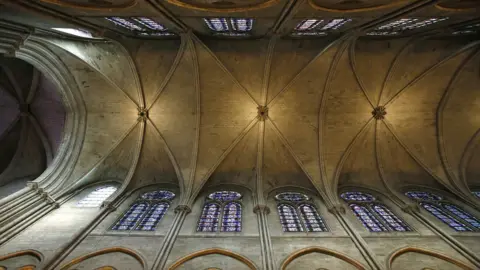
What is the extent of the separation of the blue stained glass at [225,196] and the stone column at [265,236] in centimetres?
187

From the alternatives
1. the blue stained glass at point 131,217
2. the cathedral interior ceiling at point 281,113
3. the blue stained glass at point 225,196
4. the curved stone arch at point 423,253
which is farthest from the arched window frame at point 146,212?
the curved stone arch at point 423,253

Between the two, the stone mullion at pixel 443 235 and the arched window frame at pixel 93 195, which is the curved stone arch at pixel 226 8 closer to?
the arched window frame at pixel 93 195

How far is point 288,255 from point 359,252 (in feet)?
7.28

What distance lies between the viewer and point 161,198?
12203 mm

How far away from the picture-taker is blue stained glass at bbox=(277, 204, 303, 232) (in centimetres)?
967

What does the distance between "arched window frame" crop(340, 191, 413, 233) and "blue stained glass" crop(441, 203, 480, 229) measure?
230cm

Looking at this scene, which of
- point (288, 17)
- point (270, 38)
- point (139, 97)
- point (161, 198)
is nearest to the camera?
point (288, 17)

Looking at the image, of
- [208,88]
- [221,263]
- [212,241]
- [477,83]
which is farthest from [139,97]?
[477,83]

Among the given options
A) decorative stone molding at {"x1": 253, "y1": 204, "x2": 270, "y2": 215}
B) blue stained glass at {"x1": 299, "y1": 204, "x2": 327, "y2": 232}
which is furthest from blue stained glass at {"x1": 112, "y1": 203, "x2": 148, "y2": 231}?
blue stained glass at {"x1": 299, "y1": 204, "x2": 327, "y2": 232}

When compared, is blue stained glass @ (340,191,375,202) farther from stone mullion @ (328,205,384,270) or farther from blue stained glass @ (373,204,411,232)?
stone mullion @ (328,205,384,270)

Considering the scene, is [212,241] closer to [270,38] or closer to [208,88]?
[208,88]

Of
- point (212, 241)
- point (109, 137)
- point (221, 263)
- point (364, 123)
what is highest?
point (364, 123)

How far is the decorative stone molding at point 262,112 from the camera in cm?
1349

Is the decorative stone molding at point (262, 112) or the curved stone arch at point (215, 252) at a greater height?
the decorative stone molding at point (262, 112)
